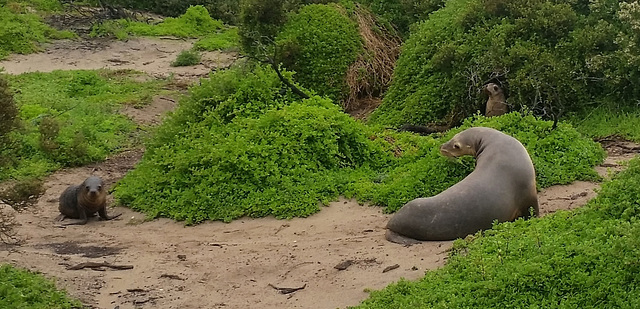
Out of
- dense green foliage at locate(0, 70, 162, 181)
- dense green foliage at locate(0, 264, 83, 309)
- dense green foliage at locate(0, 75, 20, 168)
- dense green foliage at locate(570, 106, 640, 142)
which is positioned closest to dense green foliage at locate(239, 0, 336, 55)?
dense green foliage at locate(0, 70, 162, 181)

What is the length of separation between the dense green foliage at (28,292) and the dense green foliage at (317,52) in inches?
310

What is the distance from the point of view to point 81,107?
14.9 m

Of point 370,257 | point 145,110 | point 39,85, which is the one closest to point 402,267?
point 370,257

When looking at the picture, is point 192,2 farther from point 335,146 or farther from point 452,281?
point 452,281

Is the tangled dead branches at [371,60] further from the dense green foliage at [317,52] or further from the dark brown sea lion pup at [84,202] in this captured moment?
the dark brown sea lion pup at [84,202]

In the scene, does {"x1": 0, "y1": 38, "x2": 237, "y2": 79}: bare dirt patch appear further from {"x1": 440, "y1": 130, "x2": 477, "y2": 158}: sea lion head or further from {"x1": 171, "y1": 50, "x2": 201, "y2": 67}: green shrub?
{"x1": 440, "y1": 130, "x2": 477, "y2": 158}: sea lion head

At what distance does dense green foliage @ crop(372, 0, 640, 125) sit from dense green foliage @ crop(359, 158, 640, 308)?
5417mm

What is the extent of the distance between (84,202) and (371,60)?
698 centimetres

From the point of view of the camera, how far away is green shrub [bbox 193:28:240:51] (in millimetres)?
21484

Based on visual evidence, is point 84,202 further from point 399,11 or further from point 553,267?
point 399,11

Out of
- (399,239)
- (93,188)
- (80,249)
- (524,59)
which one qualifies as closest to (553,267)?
(399,239)

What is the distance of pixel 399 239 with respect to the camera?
7254 mm

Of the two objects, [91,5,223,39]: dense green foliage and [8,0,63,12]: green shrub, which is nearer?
[91,5,223,39]: dense green foliage

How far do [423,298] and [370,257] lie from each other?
1.45 metres
